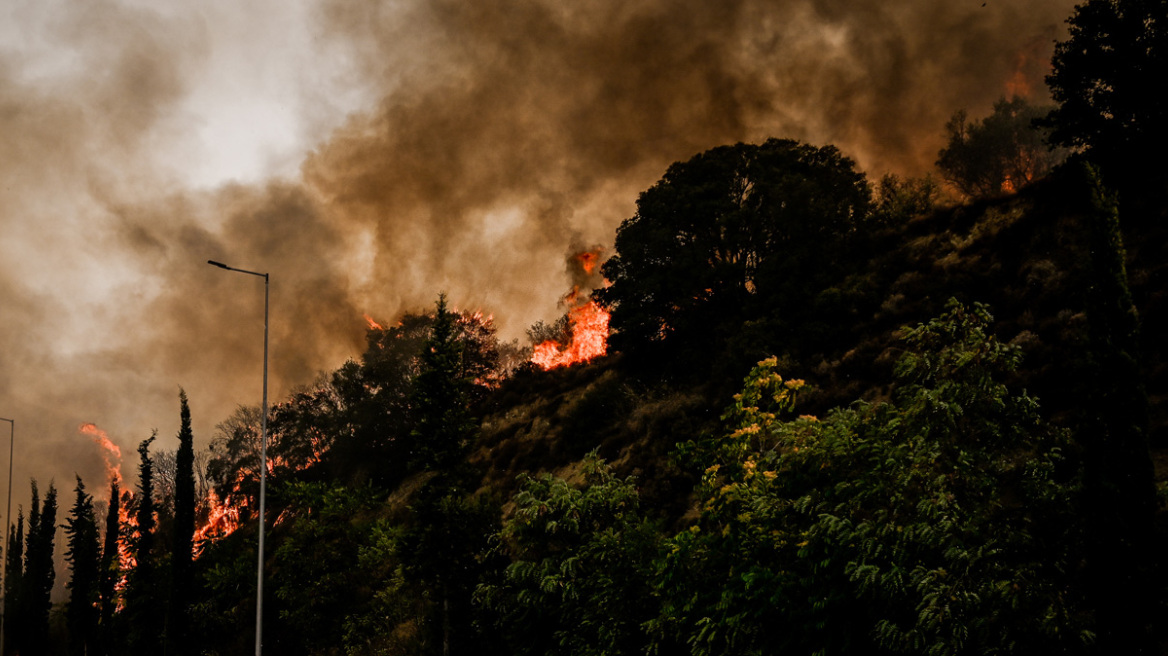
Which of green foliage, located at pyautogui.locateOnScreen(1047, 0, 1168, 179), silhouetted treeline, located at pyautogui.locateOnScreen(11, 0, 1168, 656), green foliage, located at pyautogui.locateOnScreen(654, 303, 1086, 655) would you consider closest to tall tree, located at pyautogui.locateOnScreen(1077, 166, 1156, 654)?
silhouetted treeline, located at pyautogui.locateOnScreen(11, 0, 1168, 656)

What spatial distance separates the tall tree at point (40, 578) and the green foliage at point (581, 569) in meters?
60.5

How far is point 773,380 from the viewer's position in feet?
41.1

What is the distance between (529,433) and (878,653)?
1391 inches

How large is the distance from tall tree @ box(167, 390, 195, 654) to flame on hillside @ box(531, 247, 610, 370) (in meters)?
27.4

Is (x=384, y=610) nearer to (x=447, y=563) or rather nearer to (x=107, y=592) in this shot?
(x=447, y=563)

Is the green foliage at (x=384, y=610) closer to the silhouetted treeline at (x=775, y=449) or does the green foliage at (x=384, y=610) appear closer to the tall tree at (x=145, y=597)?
the silhouetted treeline at (x=775, y=449)

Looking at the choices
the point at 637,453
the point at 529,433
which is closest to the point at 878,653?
the point at 637,453

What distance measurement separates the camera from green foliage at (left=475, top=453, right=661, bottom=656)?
47.9 feet

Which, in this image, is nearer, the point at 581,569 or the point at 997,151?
the point at 581,569

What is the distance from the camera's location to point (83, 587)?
5169cm

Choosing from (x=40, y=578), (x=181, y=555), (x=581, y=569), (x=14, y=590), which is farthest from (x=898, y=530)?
(x=14, y=590)

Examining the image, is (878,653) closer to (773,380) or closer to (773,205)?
(773,380)

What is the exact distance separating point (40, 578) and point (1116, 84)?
8175cm

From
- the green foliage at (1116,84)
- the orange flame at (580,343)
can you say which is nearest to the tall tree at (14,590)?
the orange flame at (580,343)
